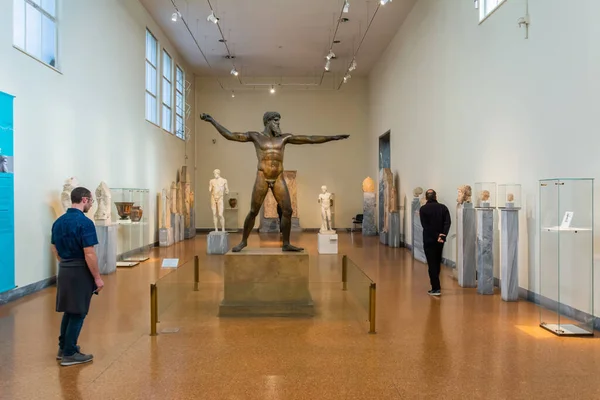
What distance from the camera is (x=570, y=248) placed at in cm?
641

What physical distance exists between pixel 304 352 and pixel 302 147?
1978 centimetres

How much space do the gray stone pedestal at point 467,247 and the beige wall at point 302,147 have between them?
50.1 feet

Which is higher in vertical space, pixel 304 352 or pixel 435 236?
pixel 435 236

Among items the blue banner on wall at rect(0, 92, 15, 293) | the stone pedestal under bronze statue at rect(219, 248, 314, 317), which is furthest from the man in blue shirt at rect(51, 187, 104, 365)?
the blue banner on wall at rect(0, 92, 15, 293)

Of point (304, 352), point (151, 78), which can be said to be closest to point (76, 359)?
point (304, 352)

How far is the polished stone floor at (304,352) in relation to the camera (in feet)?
14.1

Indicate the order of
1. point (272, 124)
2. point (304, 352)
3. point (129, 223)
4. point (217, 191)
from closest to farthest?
point (304, 352) < point (272, 124) < point (129, 223) < point (217, 191)

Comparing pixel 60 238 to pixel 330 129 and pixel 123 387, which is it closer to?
pixel 123 387

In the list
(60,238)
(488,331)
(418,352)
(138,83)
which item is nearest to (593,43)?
(488,331)

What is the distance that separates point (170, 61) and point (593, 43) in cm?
1610

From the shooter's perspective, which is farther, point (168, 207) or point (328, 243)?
point (168, 207)

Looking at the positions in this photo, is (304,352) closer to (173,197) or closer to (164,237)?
(164,237)

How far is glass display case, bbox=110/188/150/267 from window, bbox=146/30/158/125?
419 centimetres

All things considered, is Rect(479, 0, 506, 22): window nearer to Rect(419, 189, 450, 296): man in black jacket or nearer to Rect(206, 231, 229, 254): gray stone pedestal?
Rect(419, 189, 450, 296): man in black jacket
